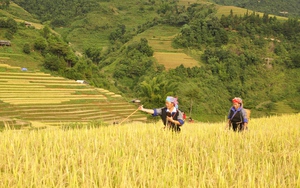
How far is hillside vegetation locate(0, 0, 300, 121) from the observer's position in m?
48.4

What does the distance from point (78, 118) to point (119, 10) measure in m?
84.8

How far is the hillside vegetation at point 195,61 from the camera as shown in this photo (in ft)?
159

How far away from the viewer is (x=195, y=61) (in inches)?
2427

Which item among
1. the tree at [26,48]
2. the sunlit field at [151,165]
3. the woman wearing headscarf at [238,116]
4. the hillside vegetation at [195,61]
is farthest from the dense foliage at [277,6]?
the sunlit field at [151,165]

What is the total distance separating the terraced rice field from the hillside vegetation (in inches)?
155

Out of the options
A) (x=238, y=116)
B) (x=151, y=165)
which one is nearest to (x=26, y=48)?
(x=238, y=116)

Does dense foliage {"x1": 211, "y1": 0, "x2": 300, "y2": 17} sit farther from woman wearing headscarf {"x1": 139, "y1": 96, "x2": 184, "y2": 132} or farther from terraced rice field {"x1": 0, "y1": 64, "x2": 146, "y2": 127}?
woman wearing headscarf {"x1": 139, "y1": 96, "x2": 184, "y2": 132}

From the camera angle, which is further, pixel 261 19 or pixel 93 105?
pixel 261 19

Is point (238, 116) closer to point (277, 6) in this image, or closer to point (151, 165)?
point (151, 165)

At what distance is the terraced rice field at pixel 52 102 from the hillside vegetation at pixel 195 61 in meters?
3.95

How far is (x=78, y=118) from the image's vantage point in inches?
1302

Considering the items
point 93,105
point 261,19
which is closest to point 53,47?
point 93,105

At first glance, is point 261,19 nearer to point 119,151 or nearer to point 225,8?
point 225,8

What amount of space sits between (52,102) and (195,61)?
110 ft
